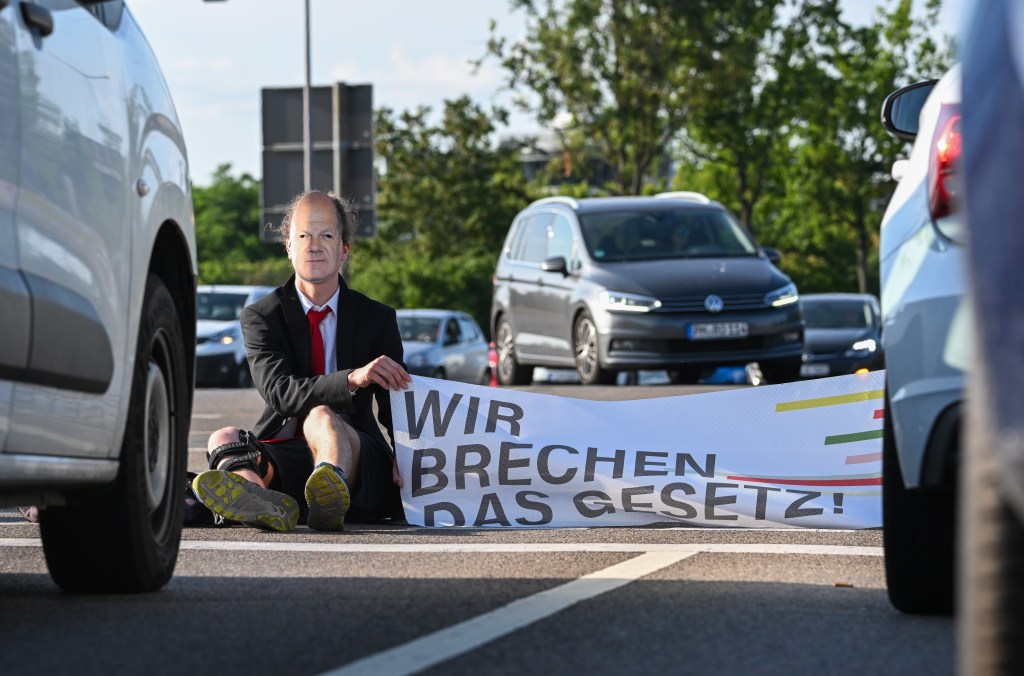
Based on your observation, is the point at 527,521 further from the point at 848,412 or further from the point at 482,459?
the point at 848,412

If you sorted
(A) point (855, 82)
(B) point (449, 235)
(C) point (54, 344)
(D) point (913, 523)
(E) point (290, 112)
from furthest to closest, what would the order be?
(B) point (449, 235) → (A) point (855, 82) → (E) point (290, 112) → (D) point (913, 523) → (C) point (54, 344)

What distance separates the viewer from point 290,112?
21375mm

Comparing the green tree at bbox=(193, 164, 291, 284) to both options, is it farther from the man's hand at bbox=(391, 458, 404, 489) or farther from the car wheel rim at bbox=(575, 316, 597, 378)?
the man's hand at bbox=(391, 458, 404, 489)

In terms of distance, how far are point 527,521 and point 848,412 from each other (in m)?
1.38

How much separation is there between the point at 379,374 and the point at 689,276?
9311mm

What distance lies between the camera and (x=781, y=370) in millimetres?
17047

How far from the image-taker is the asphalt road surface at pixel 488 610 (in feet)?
13.3

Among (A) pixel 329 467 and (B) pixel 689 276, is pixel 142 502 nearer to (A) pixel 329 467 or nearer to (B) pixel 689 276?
(A) pixel 329 467

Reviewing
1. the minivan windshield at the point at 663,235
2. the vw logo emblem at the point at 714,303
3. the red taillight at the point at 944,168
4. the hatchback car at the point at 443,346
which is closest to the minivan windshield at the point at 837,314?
the hatchback car at the point at 443,346

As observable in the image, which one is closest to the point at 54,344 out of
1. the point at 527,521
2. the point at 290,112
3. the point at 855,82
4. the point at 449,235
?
the point at 527,521

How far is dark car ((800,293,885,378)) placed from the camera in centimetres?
2381

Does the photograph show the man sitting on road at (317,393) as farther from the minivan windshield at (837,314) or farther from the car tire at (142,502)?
the minivan windshield at (837,314)

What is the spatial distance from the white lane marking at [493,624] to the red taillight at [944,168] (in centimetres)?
140

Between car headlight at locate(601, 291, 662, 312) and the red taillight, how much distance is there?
11.9m
